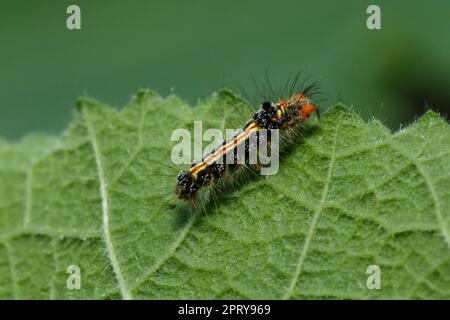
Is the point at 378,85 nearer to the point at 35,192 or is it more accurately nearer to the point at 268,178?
the point at 268,178

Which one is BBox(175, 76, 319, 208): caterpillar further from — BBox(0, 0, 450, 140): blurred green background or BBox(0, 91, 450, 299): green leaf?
BBox(0, 0, 450, 140): blurred green background

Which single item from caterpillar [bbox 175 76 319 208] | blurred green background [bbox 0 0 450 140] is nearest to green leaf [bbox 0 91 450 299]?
caterpillar [bbox 175 76 319 208]

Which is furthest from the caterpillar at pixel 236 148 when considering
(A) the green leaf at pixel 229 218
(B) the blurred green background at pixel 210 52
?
(B) the blurred green background at pixel 210 52

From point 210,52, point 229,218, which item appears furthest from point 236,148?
point 210,52

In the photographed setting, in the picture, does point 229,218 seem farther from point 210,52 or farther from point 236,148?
point 210,52
